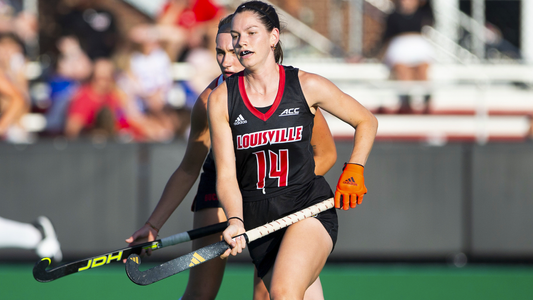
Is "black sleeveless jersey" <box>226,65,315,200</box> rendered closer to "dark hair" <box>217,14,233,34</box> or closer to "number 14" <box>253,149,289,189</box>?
"number 14" <box>253,149,289,189</box>

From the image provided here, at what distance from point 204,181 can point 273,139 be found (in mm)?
811

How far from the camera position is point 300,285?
9.52 ft

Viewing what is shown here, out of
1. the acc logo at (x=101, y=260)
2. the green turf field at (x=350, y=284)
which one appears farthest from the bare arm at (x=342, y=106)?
the green turf field at (x=350, y=284)

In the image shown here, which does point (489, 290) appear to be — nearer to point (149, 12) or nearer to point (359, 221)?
point (359, 221)

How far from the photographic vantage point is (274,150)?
10.3 feet

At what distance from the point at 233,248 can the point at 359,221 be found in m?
4.03

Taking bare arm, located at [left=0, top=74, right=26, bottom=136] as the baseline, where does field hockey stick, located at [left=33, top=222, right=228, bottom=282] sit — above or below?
below

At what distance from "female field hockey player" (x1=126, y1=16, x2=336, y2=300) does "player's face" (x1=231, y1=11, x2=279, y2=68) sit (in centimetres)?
41

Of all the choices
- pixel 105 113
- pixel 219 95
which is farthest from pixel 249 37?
pixel 105 113

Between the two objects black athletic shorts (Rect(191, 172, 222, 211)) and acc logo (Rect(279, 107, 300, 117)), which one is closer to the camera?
acc logo (Rect(279, 107, 300, 117))

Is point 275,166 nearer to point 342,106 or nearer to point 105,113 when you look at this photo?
point 342,106

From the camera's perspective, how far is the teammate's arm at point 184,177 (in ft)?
11.4

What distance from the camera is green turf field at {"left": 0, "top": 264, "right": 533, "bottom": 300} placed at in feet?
18.2

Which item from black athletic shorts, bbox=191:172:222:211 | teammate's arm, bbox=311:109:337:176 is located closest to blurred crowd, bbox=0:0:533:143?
black athletic shorts, bbox=191:172:222:211
